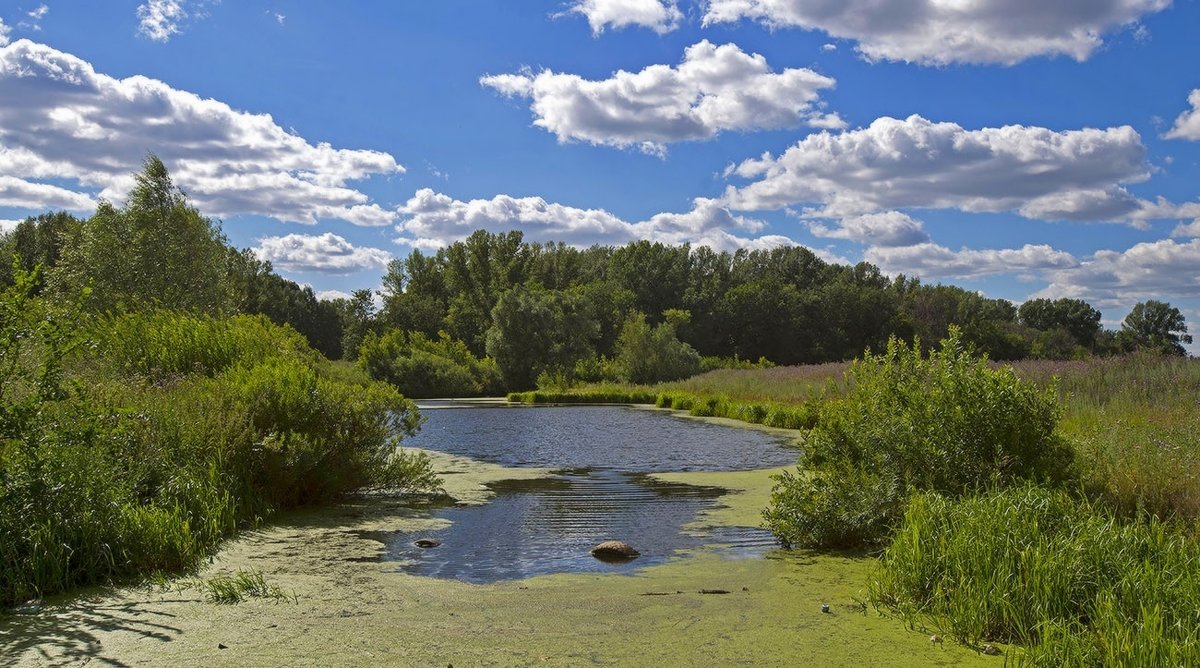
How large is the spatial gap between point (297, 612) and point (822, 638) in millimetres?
3617

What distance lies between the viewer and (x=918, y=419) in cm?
836

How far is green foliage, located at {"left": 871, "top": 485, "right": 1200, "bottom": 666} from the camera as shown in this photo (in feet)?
15.2

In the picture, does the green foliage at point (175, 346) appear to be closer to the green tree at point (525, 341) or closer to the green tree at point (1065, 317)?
the green tree at point (525, 341)

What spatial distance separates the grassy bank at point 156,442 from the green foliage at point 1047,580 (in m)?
5.88

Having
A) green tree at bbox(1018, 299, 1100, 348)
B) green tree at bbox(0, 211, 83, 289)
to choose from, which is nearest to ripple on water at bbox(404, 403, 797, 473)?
green tree at bbox(0, 211, 83, 289)

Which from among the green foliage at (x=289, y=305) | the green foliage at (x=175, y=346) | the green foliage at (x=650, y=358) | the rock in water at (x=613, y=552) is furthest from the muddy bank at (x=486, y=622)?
the green foliage at (x=289, y=305)

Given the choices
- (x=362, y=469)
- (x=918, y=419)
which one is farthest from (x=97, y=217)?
(x=918, y=419)

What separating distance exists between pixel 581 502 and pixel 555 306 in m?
47.9

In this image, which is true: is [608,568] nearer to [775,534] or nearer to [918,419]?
[775,534]

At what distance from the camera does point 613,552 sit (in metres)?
8.61

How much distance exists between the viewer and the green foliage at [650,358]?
50469 mm

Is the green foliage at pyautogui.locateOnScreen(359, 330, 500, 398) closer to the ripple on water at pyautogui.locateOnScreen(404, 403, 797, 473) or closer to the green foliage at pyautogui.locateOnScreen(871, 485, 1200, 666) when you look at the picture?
the ripple on water at pyautogui.locateOnScreen(404, 403, 797, 473)

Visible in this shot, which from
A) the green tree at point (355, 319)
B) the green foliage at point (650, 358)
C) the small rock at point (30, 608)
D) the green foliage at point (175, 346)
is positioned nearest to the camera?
the small rock at point (30, 608)

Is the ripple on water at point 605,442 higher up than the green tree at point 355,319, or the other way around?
the green tree at point 355,319
